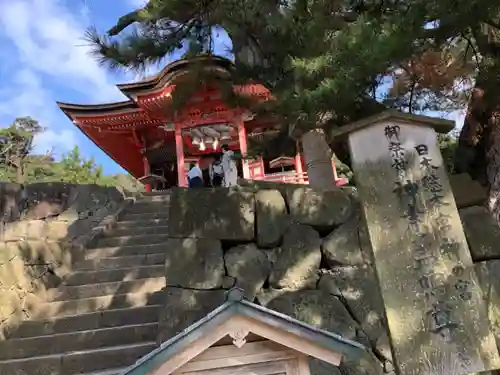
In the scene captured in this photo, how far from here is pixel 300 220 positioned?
408cm

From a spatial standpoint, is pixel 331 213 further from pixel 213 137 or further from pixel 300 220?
pixel 213 137

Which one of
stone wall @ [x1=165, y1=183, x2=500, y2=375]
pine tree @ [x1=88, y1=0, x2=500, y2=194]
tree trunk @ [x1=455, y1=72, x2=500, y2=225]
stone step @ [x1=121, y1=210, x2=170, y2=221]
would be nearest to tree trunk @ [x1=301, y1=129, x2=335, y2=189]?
pine tree @ [x1=88, y1=0, x2=500, y2=194]

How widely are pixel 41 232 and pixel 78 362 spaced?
2988mm

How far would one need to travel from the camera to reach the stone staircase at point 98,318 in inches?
162

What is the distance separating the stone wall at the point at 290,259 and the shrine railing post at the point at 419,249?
85 centimetres

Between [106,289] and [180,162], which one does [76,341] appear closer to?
[106,289]

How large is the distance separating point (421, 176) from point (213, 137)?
9.97 metres

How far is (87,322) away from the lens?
4.78 m

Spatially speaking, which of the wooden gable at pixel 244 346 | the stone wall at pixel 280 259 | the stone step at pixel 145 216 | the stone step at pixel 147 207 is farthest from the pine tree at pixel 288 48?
the stone step at pixel 147 207

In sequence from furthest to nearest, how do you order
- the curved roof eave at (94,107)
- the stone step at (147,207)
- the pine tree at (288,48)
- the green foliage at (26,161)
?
the green foliage at (26,161)
the curved roof eave at (94,107)
the stone step at (147,207)
the pine tree at (288,48)

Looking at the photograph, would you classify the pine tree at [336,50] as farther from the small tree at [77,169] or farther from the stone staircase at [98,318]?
the small tree at [77,169]

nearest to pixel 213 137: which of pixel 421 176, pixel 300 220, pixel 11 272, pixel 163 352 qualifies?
pixel 11 272

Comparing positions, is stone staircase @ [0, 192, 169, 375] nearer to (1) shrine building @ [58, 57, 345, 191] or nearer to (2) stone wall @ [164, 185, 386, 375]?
(2) stone wall @ [164, 185, 386, 375]

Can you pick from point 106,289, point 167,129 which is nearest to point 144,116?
point 167,129
